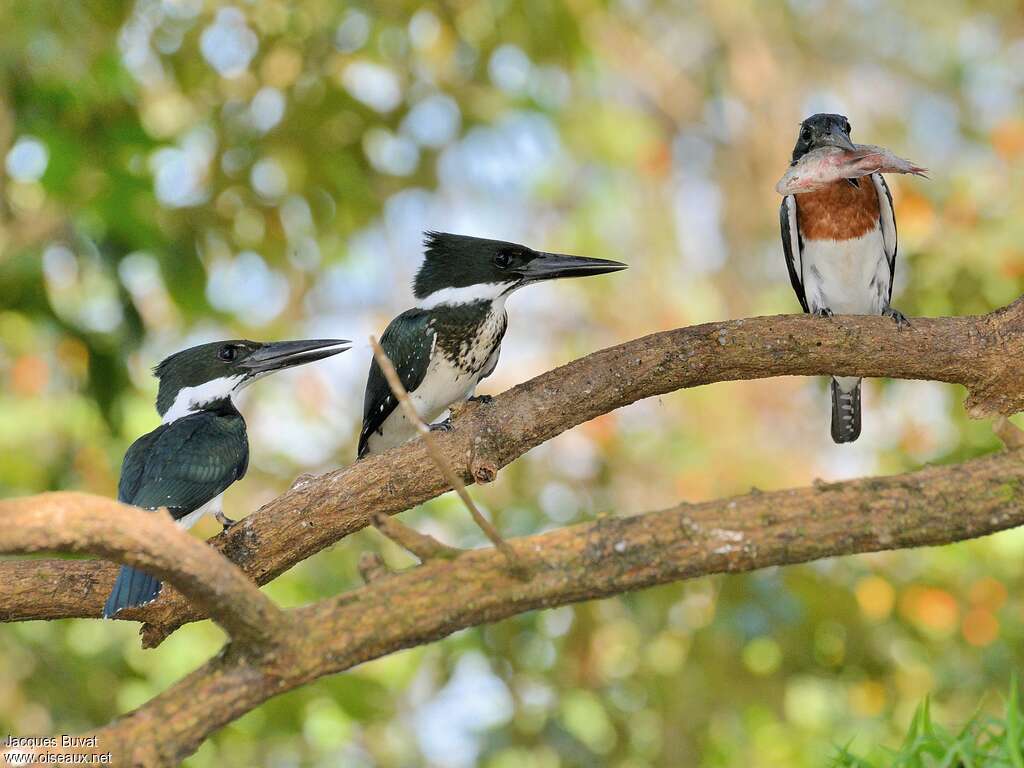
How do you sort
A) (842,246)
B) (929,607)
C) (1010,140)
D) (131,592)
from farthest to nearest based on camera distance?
(1010,140), (929,607), (842,246), (131,592)

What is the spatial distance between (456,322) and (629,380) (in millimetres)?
957

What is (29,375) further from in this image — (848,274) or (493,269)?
(848,274)

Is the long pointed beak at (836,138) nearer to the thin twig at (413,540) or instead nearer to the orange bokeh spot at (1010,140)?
the thin twig at (413,540)

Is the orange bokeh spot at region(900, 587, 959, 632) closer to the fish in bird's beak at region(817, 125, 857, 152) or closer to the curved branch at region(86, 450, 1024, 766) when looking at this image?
the fish in bird's beak at region(817, 125, 857, 152)

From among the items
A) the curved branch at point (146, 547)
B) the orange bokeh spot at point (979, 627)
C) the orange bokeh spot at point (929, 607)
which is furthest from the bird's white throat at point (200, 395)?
the orange bokeh spot at point (979, 627)

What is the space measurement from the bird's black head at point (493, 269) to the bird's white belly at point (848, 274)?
3.27 ft

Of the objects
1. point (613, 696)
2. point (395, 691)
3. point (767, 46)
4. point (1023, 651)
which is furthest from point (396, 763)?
point (767, 46)

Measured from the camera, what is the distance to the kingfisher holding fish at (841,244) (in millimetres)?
4547

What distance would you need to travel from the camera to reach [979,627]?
20.6ft

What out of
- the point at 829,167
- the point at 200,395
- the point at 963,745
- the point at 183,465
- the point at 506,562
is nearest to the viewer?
the point at 506,562

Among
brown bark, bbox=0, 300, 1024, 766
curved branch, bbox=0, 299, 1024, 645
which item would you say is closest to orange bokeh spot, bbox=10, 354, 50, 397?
curved branch, bbox=0, 299, 1024, 645

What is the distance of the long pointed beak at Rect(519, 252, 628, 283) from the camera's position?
4168mm

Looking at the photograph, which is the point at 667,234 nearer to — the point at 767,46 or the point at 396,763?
the point at 767,46

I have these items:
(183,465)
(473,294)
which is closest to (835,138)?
(473,294)
